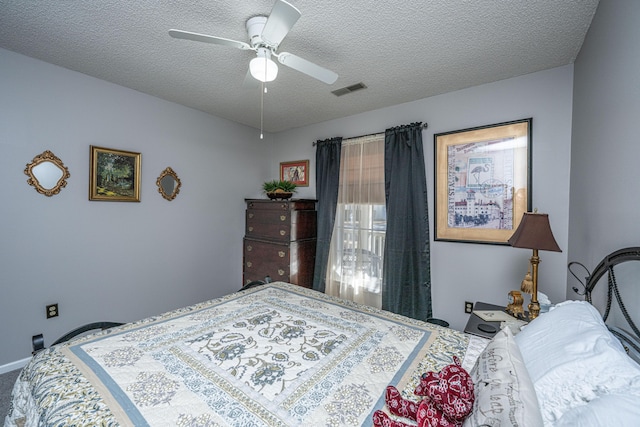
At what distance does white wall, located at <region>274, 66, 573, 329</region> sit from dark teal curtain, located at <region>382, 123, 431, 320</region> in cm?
9

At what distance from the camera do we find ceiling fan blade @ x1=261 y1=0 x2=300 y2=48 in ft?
4.12

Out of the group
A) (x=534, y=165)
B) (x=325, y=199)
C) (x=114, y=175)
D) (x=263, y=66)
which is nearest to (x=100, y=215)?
(x=114, y=175)

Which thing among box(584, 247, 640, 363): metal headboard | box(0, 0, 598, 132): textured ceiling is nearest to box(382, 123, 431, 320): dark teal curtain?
box(0, 0, 598, 132): textured ceiling

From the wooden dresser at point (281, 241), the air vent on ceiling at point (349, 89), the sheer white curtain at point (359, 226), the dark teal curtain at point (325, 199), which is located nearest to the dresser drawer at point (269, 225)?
the wooden dresser at point (281, 241)

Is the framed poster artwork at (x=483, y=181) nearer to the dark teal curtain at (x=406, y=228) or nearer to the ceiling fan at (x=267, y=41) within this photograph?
the dark teal curtain at (x=406, y=228)

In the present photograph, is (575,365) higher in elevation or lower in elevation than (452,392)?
higher

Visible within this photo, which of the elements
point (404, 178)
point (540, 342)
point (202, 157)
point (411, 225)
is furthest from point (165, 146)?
point (540, 342)

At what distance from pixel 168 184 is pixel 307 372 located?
110 inches

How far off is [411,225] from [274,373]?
2224 mm

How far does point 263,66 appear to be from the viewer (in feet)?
5.48

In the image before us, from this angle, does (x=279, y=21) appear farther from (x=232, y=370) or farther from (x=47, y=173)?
(x=47, y=173)

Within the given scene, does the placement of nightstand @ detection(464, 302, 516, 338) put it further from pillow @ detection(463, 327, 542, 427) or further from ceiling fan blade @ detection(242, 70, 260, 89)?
ceiling fan blade @ detection(242, 70, 260, 89)

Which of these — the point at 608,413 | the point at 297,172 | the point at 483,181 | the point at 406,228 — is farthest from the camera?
the point at 297,172

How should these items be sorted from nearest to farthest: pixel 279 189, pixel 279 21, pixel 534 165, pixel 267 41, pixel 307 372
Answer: pixel 307 372 < pixel 279 21 < pixel 267 41 < pixel 534 165 < pixel 279 189
